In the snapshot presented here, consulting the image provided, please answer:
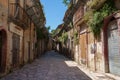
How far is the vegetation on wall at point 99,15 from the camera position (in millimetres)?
11523

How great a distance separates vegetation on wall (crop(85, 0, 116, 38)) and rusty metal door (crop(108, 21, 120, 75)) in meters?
0.64

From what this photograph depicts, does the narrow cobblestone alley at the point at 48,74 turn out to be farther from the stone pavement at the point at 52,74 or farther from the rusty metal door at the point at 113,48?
the rusty metal door at the point at 113,48

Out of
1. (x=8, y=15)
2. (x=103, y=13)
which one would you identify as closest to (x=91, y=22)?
(x=103, y=13)

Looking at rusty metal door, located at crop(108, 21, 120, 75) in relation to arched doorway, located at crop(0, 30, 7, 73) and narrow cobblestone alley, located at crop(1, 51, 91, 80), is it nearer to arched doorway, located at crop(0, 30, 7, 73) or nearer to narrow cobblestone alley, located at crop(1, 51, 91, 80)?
narrow cobblestone alley, located at crop(1, 51, 91, 80)

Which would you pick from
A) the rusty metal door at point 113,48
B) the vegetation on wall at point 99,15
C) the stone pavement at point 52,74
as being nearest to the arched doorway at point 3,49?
the stone pavement at point 52,74

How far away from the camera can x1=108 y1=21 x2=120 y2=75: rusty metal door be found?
35.6ft

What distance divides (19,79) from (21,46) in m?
7.14

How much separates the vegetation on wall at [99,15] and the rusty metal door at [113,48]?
25.1 inches

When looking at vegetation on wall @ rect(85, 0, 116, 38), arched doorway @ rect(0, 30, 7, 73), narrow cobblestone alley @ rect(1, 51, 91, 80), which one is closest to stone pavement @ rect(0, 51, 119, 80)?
narrow cobblestone alley @ rect(1, 51, 91, 80)

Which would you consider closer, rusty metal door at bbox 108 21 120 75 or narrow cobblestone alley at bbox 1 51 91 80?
rusty metal door at bbox 108 21 120 75

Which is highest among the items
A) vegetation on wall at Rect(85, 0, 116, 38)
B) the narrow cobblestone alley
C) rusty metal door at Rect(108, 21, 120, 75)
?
vegetation on wall at Rect(85, 0, 116, 38)

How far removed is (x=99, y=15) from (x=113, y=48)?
1.99 metres

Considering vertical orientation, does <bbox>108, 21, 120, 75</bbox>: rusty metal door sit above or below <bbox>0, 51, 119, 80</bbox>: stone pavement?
above

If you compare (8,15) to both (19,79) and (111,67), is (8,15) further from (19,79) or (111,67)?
(111,67)
